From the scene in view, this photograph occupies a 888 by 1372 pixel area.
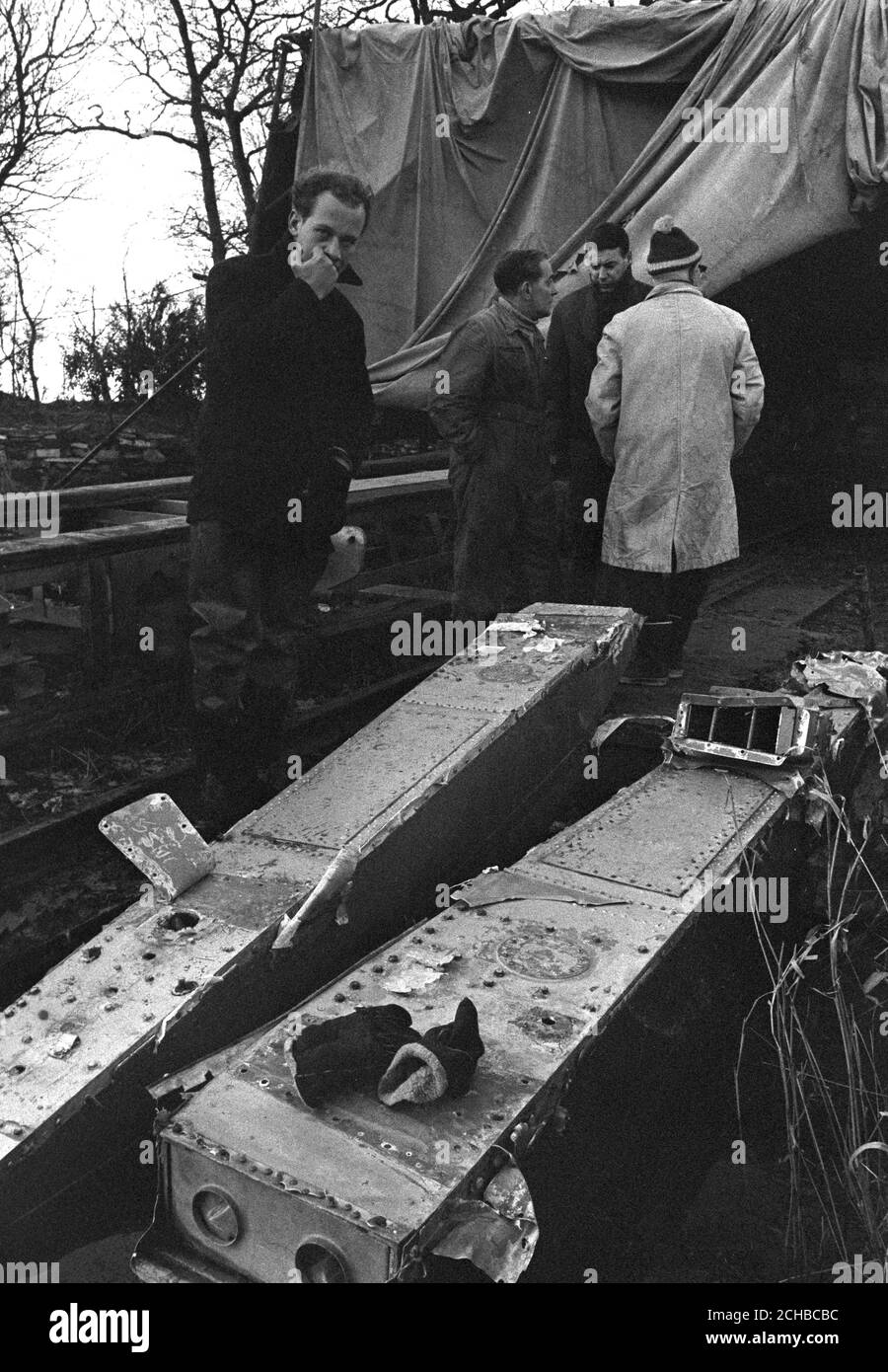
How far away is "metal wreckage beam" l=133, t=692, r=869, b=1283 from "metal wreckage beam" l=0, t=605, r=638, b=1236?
0.17 meters

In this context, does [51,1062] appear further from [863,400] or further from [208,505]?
[863,400]

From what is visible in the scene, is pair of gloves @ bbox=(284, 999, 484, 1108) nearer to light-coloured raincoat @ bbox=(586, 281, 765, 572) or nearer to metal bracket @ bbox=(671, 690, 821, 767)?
metal bracket @ bbox=(671, 690, 821, 767)

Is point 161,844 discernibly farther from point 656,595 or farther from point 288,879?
point 656,595

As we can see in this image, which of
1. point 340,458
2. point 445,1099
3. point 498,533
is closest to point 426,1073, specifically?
point 445,1099

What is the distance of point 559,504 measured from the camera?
19.8 feet

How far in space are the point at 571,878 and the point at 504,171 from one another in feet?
16.9

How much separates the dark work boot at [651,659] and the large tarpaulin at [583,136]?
2053mm

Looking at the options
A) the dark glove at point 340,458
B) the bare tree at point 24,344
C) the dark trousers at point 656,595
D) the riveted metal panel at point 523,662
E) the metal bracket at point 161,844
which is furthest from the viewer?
the bare tree at point 24,344

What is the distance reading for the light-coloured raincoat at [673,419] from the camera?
15.5 feet

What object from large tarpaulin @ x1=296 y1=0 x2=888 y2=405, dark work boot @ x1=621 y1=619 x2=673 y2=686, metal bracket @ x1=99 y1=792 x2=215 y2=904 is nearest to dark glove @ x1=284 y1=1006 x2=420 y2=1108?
metal bracket @ x1=99 y1=792 x2=215 y2=904

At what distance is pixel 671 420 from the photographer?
4.78m

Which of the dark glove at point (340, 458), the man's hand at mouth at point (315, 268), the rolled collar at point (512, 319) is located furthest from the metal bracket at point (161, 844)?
the rolled collar at point (512, 319)

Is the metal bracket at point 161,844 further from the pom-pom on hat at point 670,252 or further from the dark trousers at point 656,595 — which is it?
the pom-pom on hat at point 670,252

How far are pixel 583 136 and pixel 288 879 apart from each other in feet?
16.9
